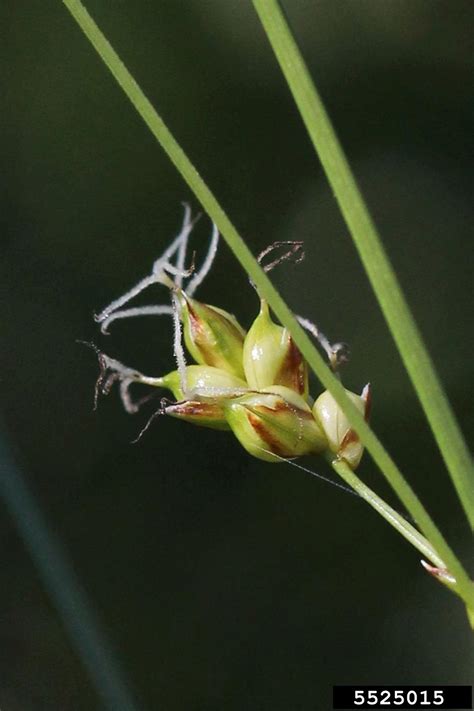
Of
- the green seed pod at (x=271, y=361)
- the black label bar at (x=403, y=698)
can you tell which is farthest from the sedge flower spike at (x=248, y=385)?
the black label bar at (x=403, y=698)

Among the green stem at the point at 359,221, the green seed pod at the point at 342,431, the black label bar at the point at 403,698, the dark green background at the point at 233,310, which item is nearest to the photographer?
the green stem at the point at 359,221

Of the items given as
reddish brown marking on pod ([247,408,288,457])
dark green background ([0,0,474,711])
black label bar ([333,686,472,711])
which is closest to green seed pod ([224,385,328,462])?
reddish brown marking on pod ([247,408,288,457])

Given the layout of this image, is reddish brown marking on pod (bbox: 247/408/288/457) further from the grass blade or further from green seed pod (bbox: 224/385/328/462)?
the grass blade

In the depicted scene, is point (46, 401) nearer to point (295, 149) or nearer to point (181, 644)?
point (181, 644)

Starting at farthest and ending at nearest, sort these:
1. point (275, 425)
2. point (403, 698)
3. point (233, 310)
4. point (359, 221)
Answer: point (233, 310) < point (403, 698) < point (275, 425) < point (359, 221)

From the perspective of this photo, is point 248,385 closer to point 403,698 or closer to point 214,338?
point 214,338

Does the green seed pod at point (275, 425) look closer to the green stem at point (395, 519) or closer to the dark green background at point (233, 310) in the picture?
the green stem at point (395, 519)

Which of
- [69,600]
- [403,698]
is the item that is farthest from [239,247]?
[403,698]
